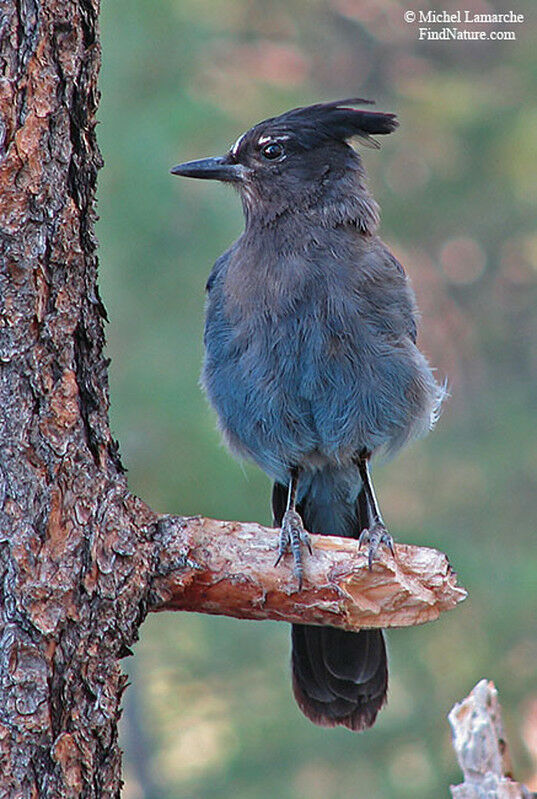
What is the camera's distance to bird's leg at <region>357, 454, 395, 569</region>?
333cm

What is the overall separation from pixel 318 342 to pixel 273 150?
0.87 m

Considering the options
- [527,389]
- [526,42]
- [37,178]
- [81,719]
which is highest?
[526,42]

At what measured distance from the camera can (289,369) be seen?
3.81 meters

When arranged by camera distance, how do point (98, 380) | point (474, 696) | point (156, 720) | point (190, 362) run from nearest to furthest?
point (98, 380), point (474, 696), point (190, 362), point (156, 720)

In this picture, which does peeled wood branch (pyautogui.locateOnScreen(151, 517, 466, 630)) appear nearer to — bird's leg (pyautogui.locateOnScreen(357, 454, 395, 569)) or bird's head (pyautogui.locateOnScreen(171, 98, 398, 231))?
bird's leg (pyautogui.locateOnScreen(357, 454, 395, 569))

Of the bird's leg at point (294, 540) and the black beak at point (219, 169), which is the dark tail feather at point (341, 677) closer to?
the bird's leg at point (294, 540)

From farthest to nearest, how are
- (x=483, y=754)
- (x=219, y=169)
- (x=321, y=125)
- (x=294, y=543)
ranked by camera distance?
(x=219, y=169) → (x=321, y=125) → (x=483, y=754) → (x=294, y=543)

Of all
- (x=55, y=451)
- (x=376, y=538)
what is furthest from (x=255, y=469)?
(x=55, y=451)

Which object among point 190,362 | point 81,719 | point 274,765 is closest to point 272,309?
point 81,719

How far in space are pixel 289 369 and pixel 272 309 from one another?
0.22m

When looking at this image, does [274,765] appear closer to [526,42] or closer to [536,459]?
[536,459]

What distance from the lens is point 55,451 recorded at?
2.69 metres

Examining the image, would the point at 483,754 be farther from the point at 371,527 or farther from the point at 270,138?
the point at 270,138

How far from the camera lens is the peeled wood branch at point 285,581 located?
2.94 metres
